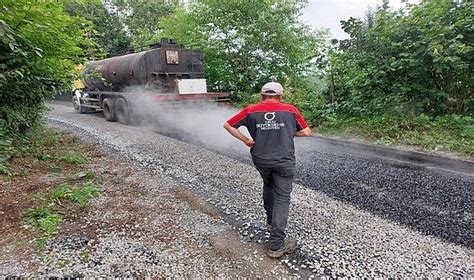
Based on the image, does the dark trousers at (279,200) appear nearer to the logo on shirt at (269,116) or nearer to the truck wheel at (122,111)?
the logo on shirt at (269,116)

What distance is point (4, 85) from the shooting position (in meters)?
5.00

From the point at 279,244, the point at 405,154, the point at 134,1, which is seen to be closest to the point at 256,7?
the point at 405,154

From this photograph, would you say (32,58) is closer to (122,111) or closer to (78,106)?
(122,111)

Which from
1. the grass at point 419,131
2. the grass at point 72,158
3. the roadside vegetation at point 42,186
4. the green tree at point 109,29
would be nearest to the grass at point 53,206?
the roadside vegetation at point 42,186

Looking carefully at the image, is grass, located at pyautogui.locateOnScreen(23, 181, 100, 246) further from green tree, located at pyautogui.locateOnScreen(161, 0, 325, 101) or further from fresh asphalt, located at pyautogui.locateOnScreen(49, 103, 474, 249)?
green tree, located at pyautogui.locateOnScreen(161, 0, 325, 101)

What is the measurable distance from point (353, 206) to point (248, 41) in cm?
1121

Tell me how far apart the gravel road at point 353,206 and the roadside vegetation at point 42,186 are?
115 centimetres

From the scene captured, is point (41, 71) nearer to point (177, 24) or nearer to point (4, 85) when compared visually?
point (4, 85)

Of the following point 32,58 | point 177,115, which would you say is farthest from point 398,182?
point 177,115

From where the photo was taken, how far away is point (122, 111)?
1182 centimetres

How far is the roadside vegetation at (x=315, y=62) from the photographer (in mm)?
5105

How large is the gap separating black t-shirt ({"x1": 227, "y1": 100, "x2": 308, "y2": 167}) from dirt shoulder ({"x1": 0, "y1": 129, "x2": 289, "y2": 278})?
0.88 metres

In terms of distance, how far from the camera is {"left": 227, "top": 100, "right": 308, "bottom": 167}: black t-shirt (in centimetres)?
290

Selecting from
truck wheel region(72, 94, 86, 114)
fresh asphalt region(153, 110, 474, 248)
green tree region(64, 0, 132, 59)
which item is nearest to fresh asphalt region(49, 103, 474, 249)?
fresh asphalt region(153, 110, 474, 248)
